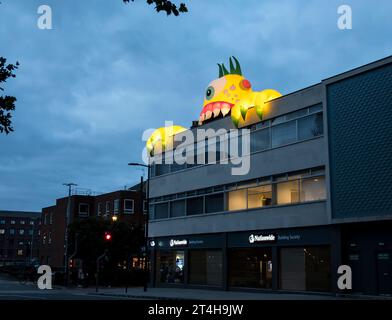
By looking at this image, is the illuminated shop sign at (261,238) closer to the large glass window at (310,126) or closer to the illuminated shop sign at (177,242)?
the large glass window at (310,126)

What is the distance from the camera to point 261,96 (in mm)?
38344

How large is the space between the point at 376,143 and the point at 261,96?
10.5m

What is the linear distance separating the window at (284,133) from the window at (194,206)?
930 cm

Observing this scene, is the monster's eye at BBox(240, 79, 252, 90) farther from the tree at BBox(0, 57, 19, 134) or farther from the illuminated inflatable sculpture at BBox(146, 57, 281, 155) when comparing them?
the tree at BBox(0, 57, 19, 134)

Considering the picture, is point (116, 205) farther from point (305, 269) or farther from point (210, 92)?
point (305, 269)

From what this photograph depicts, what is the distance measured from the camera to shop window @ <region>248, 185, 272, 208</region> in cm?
3678

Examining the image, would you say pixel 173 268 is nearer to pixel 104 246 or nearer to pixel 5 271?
pixel 104 246

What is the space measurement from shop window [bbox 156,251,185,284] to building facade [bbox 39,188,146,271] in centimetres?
2021

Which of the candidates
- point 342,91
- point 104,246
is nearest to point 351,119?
point 342,91

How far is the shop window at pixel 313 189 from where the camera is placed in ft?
108

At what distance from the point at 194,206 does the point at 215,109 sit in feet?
26.0

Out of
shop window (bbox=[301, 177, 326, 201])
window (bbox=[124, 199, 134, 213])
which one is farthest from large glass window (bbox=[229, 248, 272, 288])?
window (bbox=[124, 199, 134, 213])

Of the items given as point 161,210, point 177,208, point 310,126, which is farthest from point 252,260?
point 161,210

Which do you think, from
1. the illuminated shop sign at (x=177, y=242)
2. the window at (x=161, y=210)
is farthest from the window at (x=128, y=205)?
the illuminated shop sign at (x=177, y=242)
